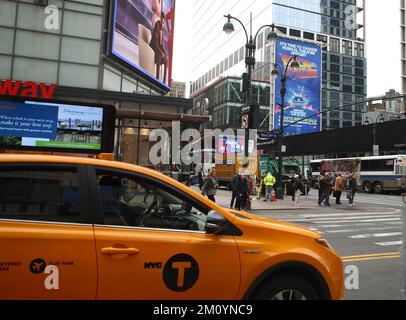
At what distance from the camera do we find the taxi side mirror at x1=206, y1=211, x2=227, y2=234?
3295 millimetres

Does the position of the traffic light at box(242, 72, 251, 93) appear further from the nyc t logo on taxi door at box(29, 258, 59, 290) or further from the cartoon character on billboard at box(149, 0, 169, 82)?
the nyc t logo on taxi door at box(29, 258, 59, 290)

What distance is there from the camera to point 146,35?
29609mm

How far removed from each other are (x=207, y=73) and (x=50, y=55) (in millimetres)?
122673

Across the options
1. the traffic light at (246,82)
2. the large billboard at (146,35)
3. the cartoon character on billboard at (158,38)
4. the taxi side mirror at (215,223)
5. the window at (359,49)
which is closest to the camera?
the taxi side mirror at (215,223)

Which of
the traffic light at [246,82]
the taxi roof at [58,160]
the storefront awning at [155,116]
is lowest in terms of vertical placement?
the taxi roof at [58,160]

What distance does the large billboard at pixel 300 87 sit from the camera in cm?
8144

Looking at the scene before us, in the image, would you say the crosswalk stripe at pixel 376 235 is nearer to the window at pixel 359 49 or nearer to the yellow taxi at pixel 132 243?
the yellow taxi at pixel 132 243

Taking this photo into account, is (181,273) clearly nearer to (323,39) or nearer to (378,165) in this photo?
(378,165)

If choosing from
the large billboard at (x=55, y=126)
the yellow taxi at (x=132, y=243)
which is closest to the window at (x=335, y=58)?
the large billboard at (x=55, y=126)

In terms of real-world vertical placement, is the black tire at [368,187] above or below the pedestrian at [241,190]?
above

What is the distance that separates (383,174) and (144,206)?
3600 centimetres

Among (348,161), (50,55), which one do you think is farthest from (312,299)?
(348,161)

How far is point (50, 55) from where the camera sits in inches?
910

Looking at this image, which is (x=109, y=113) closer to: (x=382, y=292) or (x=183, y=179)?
(x=382, y=292)
